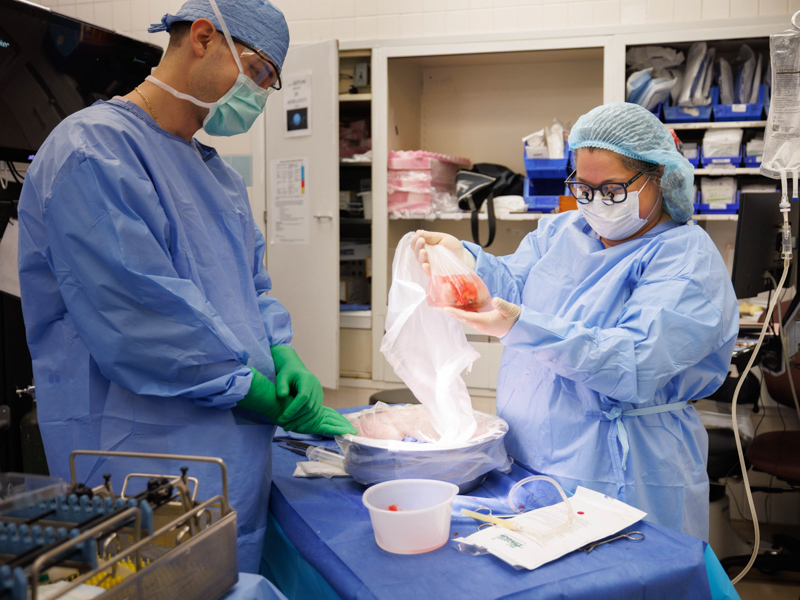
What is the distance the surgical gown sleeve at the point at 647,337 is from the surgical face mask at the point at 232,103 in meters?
0.76

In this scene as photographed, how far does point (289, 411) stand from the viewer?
1.34 metres

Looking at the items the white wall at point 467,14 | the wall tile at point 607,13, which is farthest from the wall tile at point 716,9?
the wall tile at point 607,13

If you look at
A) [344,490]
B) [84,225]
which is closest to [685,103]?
[344,490]

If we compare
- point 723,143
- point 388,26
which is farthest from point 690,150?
point 388,26

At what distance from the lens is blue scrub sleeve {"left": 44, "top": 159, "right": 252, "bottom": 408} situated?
112cm

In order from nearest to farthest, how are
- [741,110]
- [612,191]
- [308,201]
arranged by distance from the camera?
[612,191], [741,110], [308,201]

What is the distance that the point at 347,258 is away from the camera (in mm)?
3721

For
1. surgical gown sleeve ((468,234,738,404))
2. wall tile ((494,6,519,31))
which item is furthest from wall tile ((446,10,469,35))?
surgical gown sleeve ((468,234,738,404))

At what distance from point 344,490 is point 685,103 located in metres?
2.68

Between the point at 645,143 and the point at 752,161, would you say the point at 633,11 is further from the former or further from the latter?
the point at 645,143

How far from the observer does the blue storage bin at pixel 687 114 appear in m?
3.06

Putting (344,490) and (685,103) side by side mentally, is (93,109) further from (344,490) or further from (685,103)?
(685,103)

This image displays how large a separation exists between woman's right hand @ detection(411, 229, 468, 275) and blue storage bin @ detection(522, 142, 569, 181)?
5.23 ft

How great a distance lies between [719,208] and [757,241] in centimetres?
62
